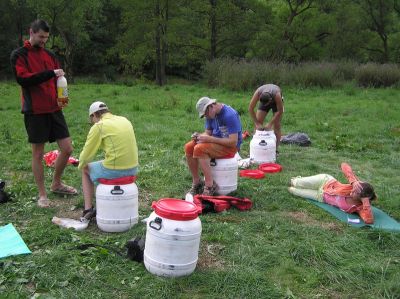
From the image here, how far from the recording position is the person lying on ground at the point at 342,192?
5.18 meters

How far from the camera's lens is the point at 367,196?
520 centimetres

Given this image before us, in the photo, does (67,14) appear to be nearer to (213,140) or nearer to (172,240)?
(213,140)

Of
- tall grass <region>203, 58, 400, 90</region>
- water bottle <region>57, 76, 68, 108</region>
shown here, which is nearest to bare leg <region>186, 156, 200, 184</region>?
water bottle <region>57, 76, 68, 108</region>

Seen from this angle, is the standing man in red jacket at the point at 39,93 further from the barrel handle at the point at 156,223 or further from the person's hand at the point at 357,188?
the person's hand at the point at 357,188

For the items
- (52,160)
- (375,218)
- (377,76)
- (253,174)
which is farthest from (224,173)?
(377,76)

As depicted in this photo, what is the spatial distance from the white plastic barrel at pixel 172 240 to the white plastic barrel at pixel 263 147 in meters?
3.68

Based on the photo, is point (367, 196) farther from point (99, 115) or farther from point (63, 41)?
point (63, 41)

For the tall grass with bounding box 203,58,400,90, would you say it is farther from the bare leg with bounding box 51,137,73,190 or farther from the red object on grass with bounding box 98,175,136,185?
the red object on grass with bounding box 98,175,136,185

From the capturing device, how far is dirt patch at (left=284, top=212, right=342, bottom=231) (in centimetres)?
489

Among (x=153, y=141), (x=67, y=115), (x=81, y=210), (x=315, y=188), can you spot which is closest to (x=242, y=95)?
(x=67, y=115)

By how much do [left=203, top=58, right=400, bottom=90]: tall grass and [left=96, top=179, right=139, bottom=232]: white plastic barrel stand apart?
42.8 feet

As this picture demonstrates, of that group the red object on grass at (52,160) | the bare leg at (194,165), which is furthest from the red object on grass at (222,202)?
the red object on grass at (52,160)

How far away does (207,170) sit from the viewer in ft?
18.1

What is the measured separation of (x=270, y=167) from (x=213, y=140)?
186cm
